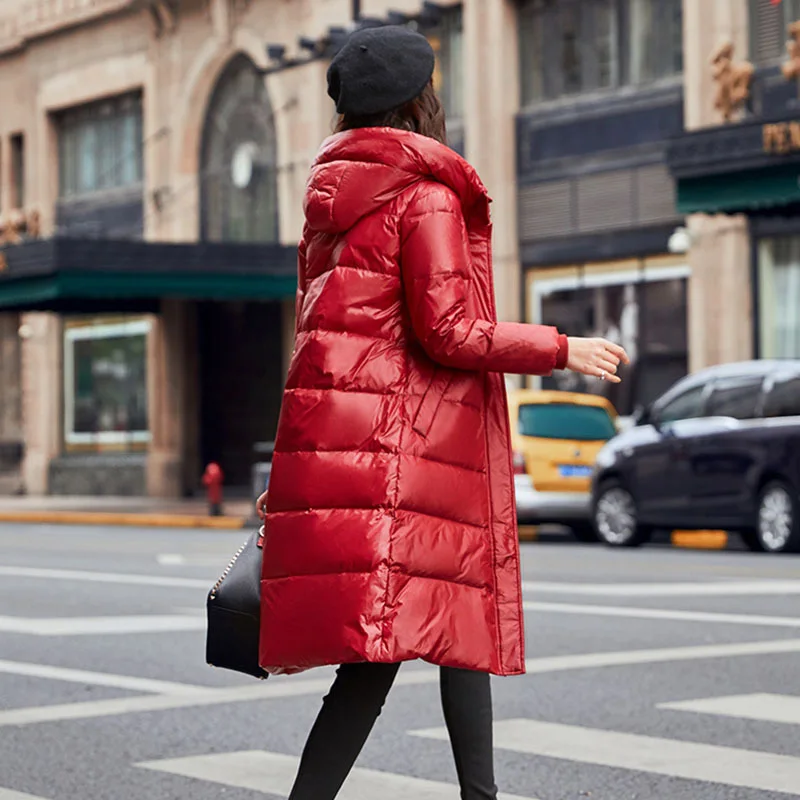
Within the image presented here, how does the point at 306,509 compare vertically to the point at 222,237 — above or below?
below

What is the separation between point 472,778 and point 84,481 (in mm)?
33882

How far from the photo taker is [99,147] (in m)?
39.4

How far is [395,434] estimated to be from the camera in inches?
176

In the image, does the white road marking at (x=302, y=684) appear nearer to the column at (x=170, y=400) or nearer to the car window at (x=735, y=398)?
the car window at (x=735, y=398)

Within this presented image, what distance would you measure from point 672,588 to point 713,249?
12583mm

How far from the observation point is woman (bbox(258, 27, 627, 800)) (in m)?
4.43

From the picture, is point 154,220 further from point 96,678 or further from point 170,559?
point 96,678

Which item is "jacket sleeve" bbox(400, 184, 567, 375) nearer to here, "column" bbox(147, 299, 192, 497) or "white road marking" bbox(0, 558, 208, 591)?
"white road marking" bbox(0, 558, 208, 591)

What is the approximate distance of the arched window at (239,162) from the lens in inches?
1362

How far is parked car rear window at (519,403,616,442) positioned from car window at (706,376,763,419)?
322cm

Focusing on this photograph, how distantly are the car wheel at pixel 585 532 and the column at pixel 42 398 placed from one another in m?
18.5

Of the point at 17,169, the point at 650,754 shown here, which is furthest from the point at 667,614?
the point at 17,169

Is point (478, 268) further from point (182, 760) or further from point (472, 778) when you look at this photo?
point (182, 760)

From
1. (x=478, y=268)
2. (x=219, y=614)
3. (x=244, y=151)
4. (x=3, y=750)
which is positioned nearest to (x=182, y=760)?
(x=3, y=750)
